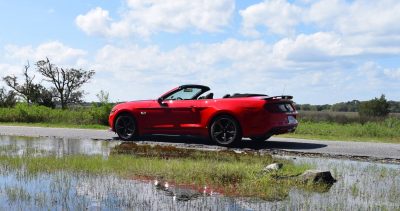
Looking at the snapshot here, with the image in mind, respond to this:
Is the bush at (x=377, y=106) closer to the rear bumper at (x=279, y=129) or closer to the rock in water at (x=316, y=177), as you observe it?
the rear bumper at (x=279, y=129)

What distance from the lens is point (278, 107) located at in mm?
11695

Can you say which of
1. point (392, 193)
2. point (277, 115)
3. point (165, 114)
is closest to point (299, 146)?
point (277, 115)

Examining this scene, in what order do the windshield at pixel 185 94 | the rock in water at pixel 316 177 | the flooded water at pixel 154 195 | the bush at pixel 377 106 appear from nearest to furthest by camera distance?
the flooded water at pixel 154 195 → the rock in water at pixel 316 177 → the windshield at pixel 185 94 → the bush at pixel 377 106

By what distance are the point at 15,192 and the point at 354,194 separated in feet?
14.4

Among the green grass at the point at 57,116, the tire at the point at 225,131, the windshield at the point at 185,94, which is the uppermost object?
the windshield at the point at 185,94

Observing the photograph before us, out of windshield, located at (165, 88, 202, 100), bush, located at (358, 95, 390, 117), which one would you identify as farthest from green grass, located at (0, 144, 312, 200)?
bush, located at (358, 95, 390, 117)

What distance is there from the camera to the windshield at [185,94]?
1279 centimetres

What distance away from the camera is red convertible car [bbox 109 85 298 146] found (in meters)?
11.5

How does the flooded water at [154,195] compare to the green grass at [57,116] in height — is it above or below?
below

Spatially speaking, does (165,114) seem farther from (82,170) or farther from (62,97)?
(62,97)

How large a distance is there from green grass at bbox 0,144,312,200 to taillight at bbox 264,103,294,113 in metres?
1.75

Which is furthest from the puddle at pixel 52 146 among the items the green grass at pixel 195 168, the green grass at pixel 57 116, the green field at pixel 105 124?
the green grass at pixel 57 116

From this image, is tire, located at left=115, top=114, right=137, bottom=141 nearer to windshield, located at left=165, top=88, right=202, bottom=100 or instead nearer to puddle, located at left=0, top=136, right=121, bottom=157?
puddle, located at left=0, top=136, right=121, bottom=157

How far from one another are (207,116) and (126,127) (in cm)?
275
